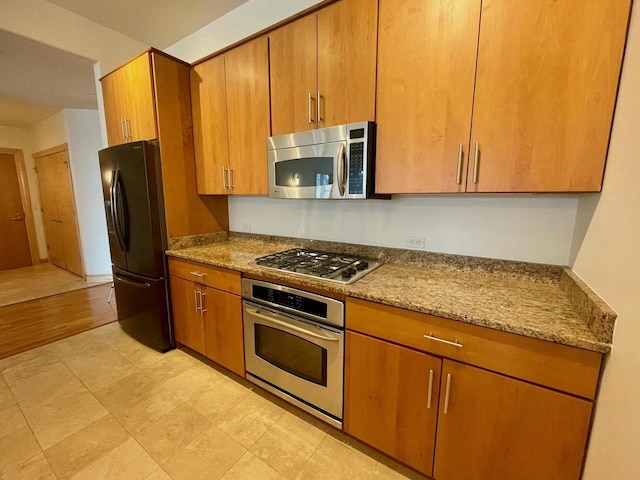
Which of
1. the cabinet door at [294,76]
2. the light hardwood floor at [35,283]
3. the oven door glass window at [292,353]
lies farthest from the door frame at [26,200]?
the oven door glass window at [292,353]

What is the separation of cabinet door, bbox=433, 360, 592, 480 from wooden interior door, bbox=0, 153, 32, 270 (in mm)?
7259

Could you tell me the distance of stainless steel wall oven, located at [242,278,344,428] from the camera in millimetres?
1414

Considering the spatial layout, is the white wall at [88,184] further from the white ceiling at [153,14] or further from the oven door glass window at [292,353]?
the oven door glass window at [292,353]

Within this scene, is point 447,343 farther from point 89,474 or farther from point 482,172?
point 89,474

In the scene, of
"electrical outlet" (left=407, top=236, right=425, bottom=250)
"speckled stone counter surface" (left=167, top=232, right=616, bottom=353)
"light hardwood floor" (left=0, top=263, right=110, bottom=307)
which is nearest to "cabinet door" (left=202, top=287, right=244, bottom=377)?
"speckled stone counter surface" (left=167, top=232, right=616, bottom=353)

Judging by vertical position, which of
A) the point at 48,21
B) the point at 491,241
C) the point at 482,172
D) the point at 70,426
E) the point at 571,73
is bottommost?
the point at 70,426

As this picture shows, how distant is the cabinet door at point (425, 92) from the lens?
47.2 inches

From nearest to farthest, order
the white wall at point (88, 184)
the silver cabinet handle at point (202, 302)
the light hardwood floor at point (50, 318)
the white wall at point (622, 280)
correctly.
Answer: the white wall at point (622, 280) < the silver cabinet handle at point (202, 302) < the light hardwood floor at point (50, 318) < the white wall at point (88, 184)

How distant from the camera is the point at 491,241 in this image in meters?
1.49

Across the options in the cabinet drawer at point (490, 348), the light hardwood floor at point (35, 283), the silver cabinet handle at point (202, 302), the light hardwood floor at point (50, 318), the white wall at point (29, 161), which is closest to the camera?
the cabinet drawer at point (490, 348)

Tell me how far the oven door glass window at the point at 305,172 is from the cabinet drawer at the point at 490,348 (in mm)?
742

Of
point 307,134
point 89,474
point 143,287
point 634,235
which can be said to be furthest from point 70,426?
point 634,235

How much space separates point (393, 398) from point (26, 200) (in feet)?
23.3

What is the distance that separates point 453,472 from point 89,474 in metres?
1.71
